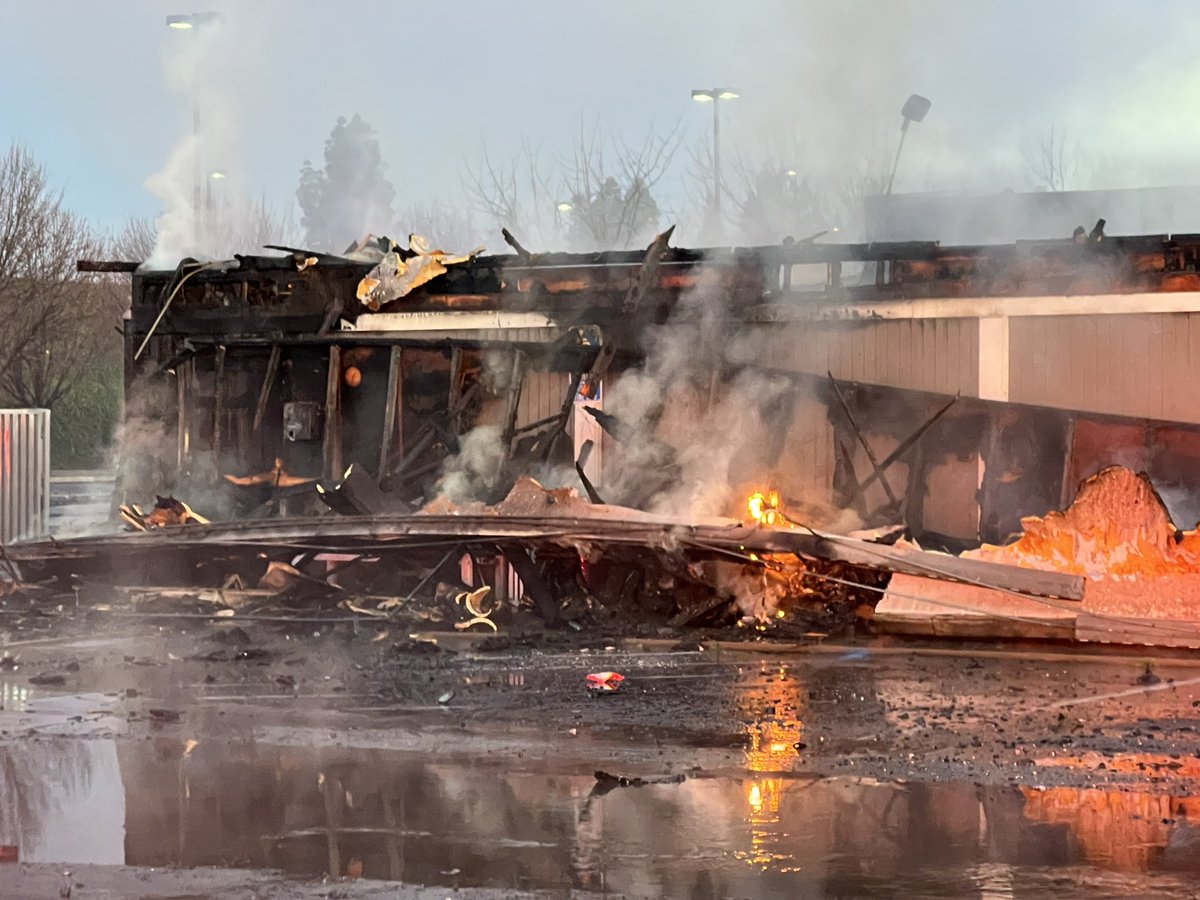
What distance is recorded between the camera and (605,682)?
9383 millimetres

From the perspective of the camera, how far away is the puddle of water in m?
5.35

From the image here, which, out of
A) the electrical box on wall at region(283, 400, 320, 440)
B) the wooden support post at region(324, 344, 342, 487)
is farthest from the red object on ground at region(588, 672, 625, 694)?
the electrical box on wall at region(283, 400, 320, 440)

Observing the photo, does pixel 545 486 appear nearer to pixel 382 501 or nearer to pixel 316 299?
pixel 382 501

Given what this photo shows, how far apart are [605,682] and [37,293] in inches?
849

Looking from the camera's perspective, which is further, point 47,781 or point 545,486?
point 545,486

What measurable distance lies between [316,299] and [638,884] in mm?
10401

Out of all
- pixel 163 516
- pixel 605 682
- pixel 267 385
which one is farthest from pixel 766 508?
pixel 163 516

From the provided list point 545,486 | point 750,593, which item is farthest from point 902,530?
point 545,486

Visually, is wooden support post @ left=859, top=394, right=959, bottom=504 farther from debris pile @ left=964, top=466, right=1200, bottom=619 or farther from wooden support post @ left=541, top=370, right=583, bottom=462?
wooden support post @ left=541, top=370, right=583, bottom=462

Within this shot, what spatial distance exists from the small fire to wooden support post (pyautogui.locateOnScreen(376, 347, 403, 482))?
3540 millimetres

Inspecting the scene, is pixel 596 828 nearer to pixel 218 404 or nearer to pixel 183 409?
pixel 218 404

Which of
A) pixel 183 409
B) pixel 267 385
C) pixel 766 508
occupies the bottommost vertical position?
pixel 766 508

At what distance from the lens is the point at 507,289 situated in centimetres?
1406

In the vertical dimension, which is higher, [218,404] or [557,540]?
[218,404]
